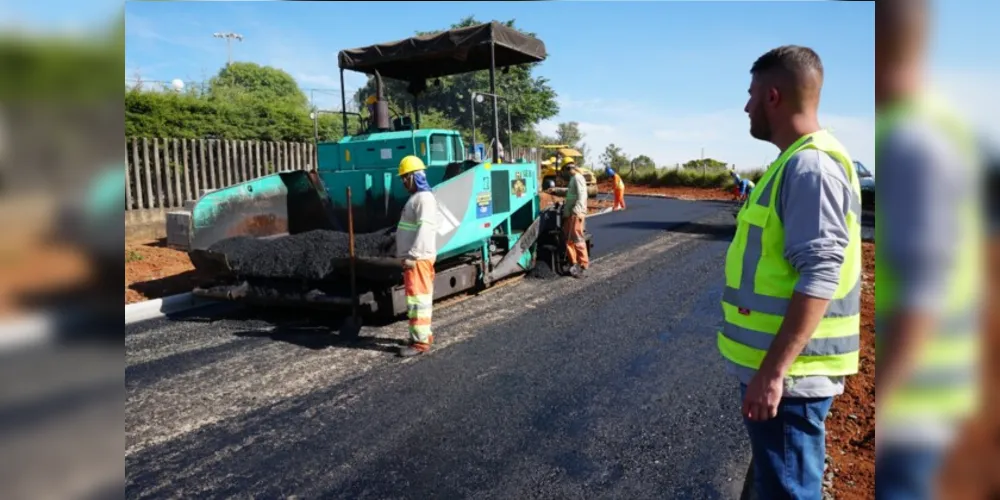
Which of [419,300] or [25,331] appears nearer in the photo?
[25,331]

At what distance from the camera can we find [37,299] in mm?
741

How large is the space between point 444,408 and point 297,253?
2.83m

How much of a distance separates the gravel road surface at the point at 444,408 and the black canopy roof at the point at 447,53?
294 centimetres

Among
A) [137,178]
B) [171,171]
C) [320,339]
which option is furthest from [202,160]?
[320,339]

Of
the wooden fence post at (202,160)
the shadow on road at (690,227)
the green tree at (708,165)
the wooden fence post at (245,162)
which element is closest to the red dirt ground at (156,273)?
the wooden fence post at (202,160)

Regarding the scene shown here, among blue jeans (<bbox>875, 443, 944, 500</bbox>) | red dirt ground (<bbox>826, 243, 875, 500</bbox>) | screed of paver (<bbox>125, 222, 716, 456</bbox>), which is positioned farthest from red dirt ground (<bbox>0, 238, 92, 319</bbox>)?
screed of paver (<bbox>125, 222, 716, 456</bbox>)

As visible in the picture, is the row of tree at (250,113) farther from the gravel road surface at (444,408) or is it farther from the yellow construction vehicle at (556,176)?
the yellow construction vehicle at (556,176)

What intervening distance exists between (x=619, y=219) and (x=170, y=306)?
36.6 feet

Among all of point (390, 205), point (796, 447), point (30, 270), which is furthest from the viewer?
point (390, 205)

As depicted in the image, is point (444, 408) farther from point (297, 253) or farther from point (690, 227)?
point (690, 227)

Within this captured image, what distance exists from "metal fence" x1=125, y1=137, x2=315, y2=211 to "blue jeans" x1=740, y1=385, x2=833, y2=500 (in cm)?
977

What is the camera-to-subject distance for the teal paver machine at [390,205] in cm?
572

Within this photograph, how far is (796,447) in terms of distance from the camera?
170cm

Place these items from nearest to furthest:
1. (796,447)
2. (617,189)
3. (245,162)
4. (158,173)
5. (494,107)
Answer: (796,447), (494,107), (158,173), (245,162), (617,189)
